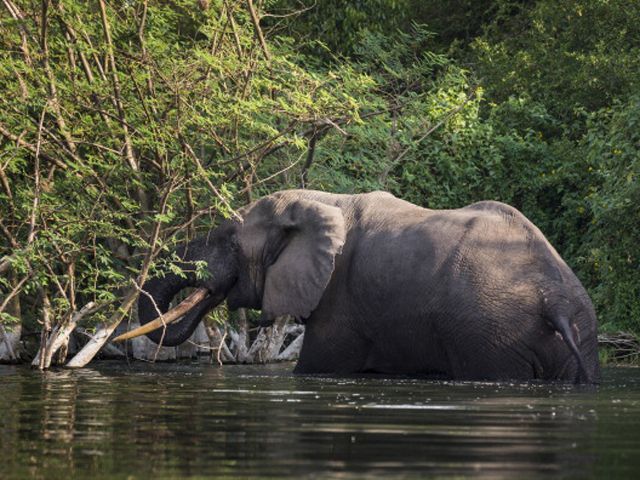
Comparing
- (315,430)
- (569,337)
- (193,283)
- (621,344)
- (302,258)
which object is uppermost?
(302,258)

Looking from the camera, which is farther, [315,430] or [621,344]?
[621,344]

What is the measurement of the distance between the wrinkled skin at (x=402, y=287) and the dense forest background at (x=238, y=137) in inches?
28.1

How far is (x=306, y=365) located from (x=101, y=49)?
3.85 m

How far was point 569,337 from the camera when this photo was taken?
46.9 ft

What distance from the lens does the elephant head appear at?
16.1 meters

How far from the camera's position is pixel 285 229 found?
16.6 meters

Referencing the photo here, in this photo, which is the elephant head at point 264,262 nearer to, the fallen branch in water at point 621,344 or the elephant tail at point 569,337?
the elephant tail at point 569,337

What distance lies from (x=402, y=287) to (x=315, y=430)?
6741mm

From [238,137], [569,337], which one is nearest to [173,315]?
[238,137]

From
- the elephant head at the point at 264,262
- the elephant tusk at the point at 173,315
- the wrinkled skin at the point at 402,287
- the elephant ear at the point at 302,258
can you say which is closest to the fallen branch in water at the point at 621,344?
the wrinkled skin at the point at 402,287

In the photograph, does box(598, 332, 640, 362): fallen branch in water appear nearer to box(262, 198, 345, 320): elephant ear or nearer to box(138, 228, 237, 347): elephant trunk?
box(262, 198, 345, 320): elephant ear

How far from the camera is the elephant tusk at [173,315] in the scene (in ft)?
54.1

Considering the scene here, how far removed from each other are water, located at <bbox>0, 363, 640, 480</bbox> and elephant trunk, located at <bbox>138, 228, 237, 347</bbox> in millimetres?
2806

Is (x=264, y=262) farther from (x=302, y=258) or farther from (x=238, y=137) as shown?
(x=238, y=137)
